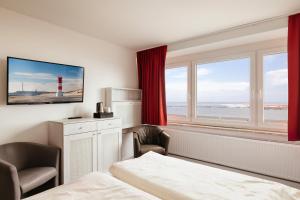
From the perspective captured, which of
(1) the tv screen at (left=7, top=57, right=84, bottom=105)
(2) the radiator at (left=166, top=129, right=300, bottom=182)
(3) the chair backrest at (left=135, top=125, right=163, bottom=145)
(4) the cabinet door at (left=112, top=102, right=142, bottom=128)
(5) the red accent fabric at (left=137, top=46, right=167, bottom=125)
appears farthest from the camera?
(5) the red accent fabric at (left=137, top=46, right=167, bottom=125)

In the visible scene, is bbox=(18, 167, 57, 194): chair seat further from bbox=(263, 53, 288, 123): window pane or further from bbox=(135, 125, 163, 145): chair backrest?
bbox=(263, 53, 288, 123): window pane

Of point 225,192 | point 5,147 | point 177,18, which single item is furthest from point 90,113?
point 225,192

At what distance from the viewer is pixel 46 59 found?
9.15 ft

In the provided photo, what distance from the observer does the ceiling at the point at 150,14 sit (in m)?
2.24

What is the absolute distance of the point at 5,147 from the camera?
89.1 inches

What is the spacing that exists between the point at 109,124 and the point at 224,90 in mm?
2352

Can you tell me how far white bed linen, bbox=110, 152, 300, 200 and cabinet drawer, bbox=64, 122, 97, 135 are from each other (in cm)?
102

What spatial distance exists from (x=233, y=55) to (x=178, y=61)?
1196 millimetres

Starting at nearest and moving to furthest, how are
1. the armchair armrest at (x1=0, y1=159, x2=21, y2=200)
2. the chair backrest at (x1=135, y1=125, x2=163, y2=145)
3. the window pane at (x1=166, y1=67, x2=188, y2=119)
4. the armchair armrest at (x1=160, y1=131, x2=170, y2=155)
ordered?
the armchair armrest at (x1=0, y1=159, x2=21, y2=200)
the armchair armrest at (x1=160, y1=131, x2=170, y2=155)
the chair backrest at (x1=135, y1=125, x2=163, y2=145)
the window pane at (x1=166, y1=67, x2=188, y2=119)

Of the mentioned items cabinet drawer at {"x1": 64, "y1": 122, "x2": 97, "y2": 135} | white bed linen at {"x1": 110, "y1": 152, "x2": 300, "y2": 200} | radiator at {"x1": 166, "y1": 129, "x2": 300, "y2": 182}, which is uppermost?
cabinet drawer at {"x1": 64, "y1": 122, "x2": 97, "y2": 135}

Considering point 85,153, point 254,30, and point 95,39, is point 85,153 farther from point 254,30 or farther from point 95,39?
point 254,30

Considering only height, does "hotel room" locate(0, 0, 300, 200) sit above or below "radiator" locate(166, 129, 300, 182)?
above

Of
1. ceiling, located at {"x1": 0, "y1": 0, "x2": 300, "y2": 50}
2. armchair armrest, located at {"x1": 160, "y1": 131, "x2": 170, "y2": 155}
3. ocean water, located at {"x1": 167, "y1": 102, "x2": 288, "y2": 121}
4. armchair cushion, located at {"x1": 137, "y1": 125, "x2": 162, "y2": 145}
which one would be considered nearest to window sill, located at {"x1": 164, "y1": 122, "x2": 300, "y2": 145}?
ocean water, located at {"x1": 167, "y1": 102, "x2": 288, "y2": 121}

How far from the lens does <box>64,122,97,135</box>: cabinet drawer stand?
257 cm
